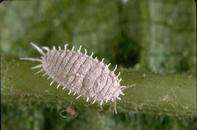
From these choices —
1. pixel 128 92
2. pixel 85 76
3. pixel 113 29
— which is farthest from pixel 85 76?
pixel 113 29

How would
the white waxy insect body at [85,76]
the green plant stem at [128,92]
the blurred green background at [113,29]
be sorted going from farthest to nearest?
the blurred green background at [113,29] < the green plant stem at [128,92] < the white waxy insect body at [85,76]

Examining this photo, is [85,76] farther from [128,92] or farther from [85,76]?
[128,92]

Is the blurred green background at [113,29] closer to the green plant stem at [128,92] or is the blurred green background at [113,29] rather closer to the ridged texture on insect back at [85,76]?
the green plant stem at [128,92]

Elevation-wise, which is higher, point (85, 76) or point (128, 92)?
point (85, 76)

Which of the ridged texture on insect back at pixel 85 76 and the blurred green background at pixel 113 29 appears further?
the blurred green background at pixel 113 29

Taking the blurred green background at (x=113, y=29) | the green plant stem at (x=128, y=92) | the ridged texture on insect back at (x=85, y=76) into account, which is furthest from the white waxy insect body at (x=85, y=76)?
the blurred green background at (x=113, y=29)

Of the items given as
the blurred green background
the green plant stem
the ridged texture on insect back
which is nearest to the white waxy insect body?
the ridged texture on insect back

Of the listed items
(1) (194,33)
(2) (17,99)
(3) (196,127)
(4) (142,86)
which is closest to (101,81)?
(4) (142,86)

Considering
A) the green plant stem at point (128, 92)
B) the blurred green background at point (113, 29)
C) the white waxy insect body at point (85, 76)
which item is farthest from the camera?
the blurred green background at point (113, 29)
